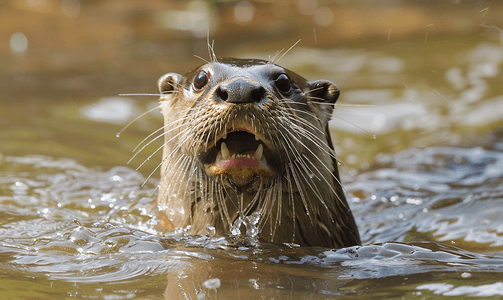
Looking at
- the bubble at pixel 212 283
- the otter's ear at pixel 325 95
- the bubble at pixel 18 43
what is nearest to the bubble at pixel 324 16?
the bubble at pixel 18 43

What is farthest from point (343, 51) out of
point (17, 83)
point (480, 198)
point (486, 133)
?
point (480, 198)

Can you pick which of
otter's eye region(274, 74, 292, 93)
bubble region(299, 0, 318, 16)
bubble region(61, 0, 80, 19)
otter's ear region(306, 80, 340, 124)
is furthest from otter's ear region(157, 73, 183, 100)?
bubble region(299, 0, 318, 16)

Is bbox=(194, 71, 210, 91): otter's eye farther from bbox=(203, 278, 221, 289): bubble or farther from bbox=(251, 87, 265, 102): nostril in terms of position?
bbox=(203, 278, 221, 289): bubble

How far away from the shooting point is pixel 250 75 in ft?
8.18

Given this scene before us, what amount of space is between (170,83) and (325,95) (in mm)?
797

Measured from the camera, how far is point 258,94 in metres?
2.25

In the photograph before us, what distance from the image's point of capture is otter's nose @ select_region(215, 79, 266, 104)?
218 cm

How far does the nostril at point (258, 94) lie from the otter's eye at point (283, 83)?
0.34m

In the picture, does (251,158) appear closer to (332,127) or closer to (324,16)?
(332,127)

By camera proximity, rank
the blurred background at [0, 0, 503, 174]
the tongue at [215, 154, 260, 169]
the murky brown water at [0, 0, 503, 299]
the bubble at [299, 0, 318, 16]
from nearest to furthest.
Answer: the murky brown water at [0, 0, 503, 299], the tongue at [215, 154, 260, 169], the blurred background at [0, 0, 503, 174], the bubble at [299, 0, 318, 16]

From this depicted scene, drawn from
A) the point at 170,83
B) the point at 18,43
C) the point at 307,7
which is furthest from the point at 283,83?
the point at 307,7

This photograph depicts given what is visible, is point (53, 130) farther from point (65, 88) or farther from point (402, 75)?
point (402, 75)

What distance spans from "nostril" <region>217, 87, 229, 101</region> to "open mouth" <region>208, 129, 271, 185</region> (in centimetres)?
13

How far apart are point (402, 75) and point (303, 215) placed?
5.87 m
